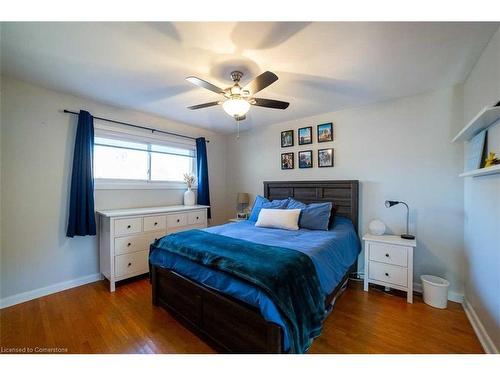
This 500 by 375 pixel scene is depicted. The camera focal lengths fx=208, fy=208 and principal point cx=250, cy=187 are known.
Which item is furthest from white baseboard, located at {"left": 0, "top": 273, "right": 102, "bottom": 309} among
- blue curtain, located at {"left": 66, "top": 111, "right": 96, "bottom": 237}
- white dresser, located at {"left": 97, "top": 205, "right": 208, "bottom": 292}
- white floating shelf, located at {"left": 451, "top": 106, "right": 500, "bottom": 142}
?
white floating shelf, located at {"left": 451, "top": 106, "right": 500, "bottom": 142}

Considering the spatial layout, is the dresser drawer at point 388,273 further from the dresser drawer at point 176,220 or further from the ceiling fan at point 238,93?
the dresser drawer at point 176,220

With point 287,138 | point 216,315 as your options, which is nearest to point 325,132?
point 287,138

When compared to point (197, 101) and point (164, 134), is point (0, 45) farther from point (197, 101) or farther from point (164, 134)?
point (164, 134)

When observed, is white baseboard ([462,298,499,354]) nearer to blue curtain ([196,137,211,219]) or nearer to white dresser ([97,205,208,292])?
white dresser ([97,205,208,292])

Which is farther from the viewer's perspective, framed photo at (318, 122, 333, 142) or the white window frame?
framed photo at (318, 122, 333, 142)

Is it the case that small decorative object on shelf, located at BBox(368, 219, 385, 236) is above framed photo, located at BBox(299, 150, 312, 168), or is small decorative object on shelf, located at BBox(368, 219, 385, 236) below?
below

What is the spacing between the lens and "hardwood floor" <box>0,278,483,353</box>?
62.4 inches

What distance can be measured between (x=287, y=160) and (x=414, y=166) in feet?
5.63

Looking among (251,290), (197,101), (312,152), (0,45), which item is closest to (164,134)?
(197,101)

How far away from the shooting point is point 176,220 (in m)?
3.15

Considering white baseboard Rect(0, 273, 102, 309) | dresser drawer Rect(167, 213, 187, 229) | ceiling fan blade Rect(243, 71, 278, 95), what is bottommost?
white baseboard Rect(0, 273, 102, 309)

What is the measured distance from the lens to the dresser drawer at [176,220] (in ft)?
10.1

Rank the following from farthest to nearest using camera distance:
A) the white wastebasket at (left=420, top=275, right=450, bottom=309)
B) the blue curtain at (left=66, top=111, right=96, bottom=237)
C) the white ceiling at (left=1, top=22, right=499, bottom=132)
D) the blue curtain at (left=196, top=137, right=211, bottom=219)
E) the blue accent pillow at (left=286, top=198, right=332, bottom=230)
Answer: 1. the blue curtain at (left=196, top=137, right=211, bottom=219)
2. the blue accent pillow at (left=286, top=198, right=332, bottom=230)
3. the blue curtain at (left=66, top=111, right=96, bottom=237)
4. the white wastebasket at (left=420, top=275, right=450, bottom=309)
5. the white ceiling at (left=1, top=22, right=499, bottom=132)

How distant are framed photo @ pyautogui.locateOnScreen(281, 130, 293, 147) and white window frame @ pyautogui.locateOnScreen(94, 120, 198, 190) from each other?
1.63 metres
